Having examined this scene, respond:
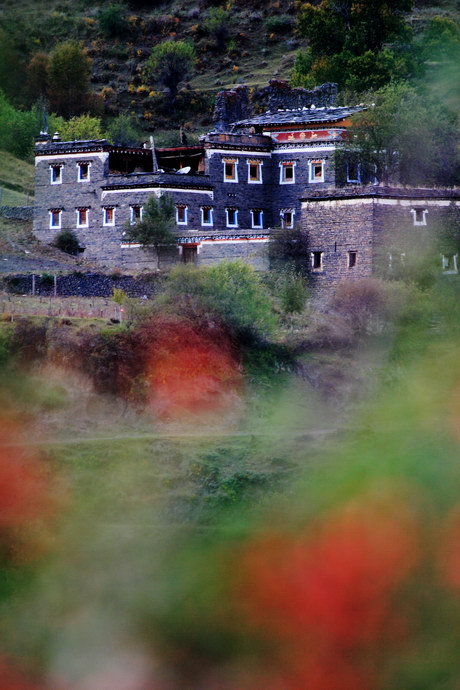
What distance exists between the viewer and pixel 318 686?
20.1 m

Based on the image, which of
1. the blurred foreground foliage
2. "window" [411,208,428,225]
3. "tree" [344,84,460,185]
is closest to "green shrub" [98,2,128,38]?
"tree" [344,84,460,185]

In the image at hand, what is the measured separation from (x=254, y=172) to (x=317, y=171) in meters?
2.98

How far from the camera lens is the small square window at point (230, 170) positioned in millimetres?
66750

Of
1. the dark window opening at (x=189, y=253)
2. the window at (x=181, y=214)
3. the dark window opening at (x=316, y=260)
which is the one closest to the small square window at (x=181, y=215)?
the window at (x=181, y=214)

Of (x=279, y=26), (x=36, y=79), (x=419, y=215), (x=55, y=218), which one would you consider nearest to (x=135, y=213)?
(x=55, y=218)

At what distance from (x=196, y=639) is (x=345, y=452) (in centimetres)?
525

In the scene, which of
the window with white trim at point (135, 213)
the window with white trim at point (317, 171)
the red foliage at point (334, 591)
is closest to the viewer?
the red foliage at point (334, 591)

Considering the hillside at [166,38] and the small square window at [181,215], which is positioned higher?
the hillside at [166,38]

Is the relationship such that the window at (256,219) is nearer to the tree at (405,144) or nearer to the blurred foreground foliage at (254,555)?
the tree at (405,144)

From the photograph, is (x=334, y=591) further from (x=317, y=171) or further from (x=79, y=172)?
(x=79, y=172)

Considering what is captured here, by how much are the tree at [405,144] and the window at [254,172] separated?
4490 mm

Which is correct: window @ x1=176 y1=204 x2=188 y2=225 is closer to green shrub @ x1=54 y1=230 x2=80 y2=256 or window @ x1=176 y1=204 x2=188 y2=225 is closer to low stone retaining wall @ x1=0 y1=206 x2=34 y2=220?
green shrub @ x1=54 y1=230 x2=80 y2=256

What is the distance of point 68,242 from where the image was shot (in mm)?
65000

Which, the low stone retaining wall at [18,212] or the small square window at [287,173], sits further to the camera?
the low stone retaining wall at [18,212]
